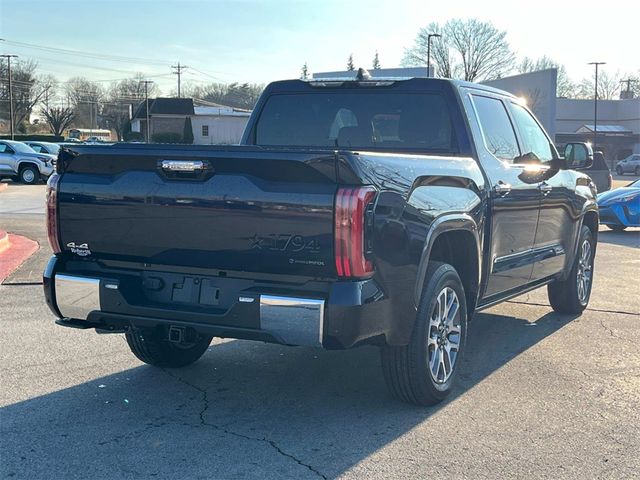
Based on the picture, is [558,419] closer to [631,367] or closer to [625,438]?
[625,438]

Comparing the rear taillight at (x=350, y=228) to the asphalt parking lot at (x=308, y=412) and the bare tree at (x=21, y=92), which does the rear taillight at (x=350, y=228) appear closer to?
the asphalt parking lot at (x=308, y=412)

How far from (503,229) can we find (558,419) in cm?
155

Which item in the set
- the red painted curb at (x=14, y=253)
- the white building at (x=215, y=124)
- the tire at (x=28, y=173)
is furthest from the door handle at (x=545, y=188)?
the white building at (x=215, y=124)

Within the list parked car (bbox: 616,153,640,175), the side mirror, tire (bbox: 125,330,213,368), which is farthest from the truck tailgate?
parked car (bbox: 616,153,640,175)

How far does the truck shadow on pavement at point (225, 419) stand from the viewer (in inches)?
145

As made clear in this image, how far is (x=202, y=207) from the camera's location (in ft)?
12.8

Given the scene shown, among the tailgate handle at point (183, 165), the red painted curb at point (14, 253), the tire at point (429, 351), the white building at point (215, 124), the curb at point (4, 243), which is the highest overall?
the white building at point (215, 124)

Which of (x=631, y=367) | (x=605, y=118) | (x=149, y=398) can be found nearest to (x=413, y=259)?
(x=149, y=398)

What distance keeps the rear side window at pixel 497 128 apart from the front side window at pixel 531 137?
190mm

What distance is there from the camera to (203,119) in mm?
75500

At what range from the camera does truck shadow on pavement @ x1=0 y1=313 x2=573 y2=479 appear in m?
3.69

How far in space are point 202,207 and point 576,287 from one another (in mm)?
4659

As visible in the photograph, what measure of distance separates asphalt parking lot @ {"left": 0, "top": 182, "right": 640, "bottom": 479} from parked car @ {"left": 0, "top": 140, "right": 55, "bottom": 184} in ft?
77.1

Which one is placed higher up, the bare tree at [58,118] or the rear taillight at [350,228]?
the bare tree at [58,118]
